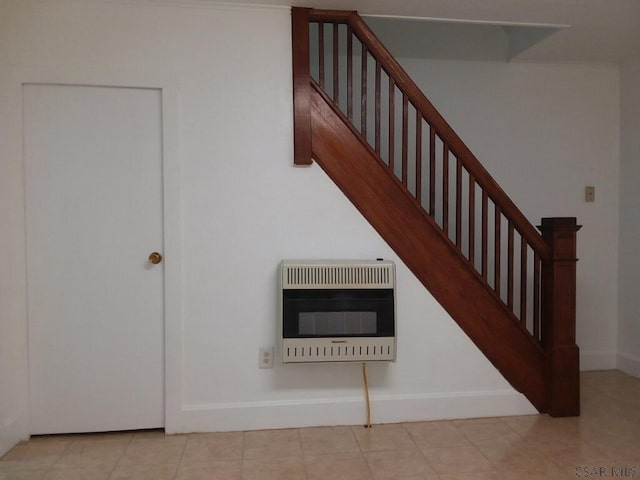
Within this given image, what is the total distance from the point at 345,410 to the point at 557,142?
2423 mm

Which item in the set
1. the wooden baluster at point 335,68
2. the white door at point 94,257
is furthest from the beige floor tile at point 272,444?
the wooden baluster at point 335,68

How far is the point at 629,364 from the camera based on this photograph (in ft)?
10.7

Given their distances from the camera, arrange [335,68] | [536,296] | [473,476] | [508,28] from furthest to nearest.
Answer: [508,28], [536,296], [335,68], [473,476]

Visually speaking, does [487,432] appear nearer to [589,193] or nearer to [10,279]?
[589,193]

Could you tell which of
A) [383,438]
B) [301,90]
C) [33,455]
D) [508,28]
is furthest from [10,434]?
[508,28]

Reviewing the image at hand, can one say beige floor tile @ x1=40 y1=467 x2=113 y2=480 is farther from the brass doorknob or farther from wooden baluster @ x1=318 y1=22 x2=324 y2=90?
wooden baluster @ x1=318 y1=22 x2=324 y2=90

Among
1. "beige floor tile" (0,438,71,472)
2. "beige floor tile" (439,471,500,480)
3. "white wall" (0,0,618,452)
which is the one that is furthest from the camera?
"white wall" (0,0,618,452)

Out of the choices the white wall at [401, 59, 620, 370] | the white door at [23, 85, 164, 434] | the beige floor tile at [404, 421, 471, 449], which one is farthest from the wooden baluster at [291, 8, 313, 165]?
the beige floor tile at [404, 421, 471, 449]

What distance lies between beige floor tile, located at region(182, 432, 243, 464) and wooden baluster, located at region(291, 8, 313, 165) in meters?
1.44

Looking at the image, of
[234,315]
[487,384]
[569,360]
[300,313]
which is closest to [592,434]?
[569,360]

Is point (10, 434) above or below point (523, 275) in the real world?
below

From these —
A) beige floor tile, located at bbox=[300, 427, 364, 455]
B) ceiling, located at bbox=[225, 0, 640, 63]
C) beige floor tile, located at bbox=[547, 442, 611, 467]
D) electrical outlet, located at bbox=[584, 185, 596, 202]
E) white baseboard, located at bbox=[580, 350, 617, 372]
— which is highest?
ceiling, located at bbox=[225, 0, 640, 63]

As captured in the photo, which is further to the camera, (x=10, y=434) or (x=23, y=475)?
(x=10, y=434)

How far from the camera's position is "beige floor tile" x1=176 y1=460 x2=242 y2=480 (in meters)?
1.96
